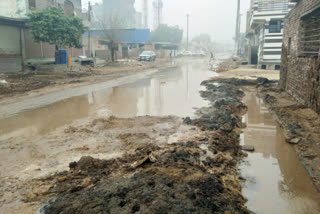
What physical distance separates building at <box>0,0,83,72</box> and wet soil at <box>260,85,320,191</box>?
718 inches

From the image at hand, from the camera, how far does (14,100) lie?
10.9 meters

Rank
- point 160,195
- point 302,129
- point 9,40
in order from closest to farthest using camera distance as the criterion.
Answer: point 160,195 → point 302,129 → point 9,40

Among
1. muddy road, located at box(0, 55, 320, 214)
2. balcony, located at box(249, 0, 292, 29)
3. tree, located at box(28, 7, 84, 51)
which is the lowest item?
muddy road, located at box(0, 55, 320, 214)

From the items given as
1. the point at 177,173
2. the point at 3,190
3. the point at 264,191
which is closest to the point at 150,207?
the point at 177,173

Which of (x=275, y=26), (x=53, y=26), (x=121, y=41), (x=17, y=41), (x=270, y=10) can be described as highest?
(x=270, y=10)

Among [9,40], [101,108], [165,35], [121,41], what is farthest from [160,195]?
[165,35]

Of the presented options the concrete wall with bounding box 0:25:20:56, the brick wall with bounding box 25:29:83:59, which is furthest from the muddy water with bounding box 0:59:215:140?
the brick wall with bounding box 25:29:83:59

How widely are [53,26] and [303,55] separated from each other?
17.7 meters

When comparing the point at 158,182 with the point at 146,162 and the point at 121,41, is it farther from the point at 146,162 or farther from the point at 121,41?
the point at 121,41

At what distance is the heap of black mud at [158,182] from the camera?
10.0ft

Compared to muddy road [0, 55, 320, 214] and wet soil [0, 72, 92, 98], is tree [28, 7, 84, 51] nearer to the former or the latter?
wet soil [0, 72, 92, 98]

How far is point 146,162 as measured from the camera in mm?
4594

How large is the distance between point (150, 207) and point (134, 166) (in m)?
1.63

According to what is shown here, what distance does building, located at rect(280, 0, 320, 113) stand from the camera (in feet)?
26.8
